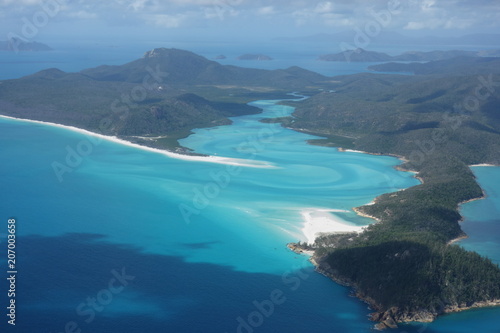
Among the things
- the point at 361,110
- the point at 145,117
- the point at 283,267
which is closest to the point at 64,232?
the point at 283,267

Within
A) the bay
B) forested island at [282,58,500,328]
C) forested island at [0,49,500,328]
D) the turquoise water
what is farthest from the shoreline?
forested island at [282,58,500,328]

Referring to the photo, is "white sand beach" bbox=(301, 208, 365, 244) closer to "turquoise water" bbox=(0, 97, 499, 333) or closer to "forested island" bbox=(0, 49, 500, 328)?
"turquoise water" bbox=(0, 97, 499, 333)

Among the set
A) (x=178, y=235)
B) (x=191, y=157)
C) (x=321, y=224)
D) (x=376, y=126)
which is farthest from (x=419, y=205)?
(x=376, y=126)

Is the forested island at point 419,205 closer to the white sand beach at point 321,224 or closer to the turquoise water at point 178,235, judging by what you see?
the turquoise water at point 178,235

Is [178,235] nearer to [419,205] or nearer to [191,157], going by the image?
[419,205]

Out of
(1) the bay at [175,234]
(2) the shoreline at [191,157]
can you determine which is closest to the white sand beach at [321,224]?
(1) the bay at [175,234]

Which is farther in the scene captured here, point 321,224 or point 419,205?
point 419,205
